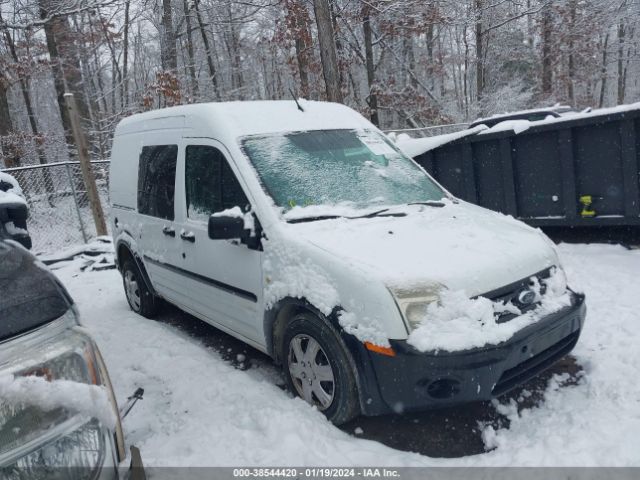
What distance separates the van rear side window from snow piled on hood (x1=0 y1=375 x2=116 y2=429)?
2913 mm

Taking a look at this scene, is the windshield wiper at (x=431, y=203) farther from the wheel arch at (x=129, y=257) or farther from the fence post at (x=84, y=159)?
the fence post at (x=84, y=159)

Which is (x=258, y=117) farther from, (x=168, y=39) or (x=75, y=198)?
(x=168, y=39)

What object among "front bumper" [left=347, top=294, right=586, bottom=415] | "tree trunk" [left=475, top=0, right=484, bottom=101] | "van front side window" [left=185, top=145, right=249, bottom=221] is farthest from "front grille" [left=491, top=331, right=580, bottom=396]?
"tree trunk" [left=475, top=0, right=484, bottom=101]

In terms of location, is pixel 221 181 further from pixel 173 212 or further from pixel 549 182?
pixel 549 182

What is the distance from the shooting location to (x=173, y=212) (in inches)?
174

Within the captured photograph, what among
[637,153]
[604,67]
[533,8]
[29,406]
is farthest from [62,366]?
[604,67]

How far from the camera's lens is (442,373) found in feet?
8.65

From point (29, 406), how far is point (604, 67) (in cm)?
3132

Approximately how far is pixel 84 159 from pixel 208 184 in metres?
5.38

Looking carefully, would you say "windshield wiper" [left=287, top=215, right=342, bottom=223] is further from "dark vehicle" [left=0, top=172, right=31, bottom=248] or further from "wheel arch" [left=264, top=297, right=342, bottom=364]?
"dark vehicle" [left=0, top=172, right=31, bottom=248]

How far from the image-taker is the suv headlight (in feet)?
4.88

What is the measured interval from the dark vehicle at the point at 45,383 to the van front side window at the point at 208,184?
6.29ft

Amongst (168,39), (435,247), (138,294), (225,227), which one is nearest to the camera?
(435,247)

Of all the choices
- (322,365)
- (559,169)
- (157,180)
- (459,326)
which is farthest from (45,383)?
(559,169)
